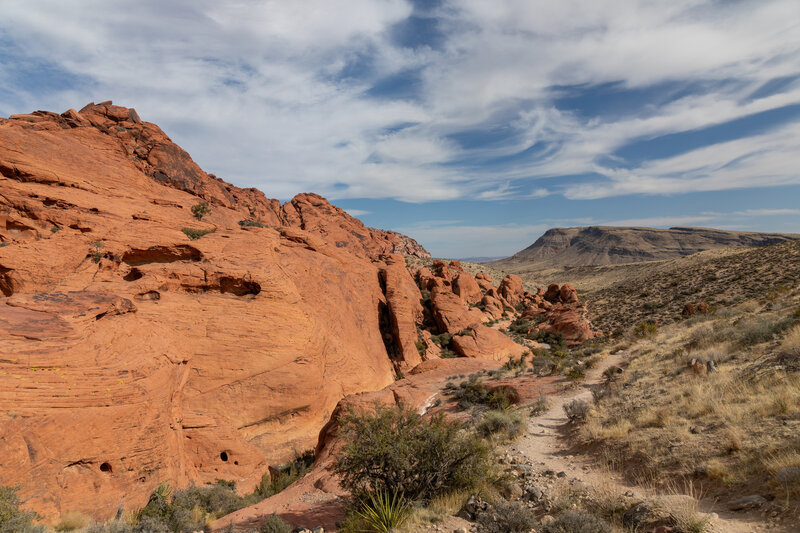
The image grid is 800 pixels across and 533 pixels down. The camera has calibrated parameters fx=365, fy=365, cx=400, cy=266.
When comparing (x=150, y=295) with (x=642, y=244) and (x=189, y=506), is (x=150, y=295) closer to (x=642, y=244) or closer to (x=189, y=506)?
(x=189, y=506)

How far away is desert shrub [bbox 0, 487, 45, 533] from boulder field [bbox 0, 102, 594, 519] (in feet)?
2.37

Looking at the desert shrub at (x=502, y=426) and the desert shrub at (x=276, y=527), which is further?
the desert shrub at (x=502, y=426)

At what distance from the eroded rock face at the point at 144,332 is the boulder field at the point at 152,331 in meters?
0.05

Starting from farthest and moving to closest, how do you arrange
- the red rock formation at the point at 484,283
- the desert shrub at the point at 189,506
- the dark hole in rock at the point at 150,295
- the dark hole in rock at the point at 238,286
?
the red rock formation at the point at 484,283, the dark hole in rock at the point at 238,286, the dark hole in rock at the point at 150,295, the desert shrub at the point at 189,506

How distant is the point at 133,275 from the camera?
1478cm

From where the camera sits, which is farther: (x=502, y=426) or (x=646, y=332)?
(x=646, y=332)

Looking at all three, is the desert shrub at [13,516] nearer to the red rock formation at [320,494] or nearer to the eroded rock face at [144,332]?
the eroded rock face at [144,332]

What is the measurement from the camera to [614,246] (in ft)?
558

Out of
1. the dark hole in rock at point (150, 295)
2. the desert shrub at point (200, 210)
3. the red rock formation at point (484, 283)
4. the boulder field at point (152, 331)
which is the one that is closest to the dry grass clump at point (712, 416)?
the boulder field at point (152, 331)

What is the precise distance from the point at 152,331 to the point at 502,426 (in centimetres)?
1119

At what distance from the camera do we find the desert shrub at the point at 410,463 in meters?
6.62

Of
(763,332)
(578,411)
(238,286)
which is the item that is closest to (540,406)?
(578,411)

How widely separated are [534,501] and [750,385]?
5.85m

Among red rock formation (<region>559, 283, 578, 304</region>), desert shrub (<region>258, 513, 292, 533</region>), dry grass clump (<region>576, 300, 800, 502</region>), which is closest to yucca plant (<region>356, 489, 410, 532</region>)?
desert shrub (<region>258, 513, 292, 533</region>)
